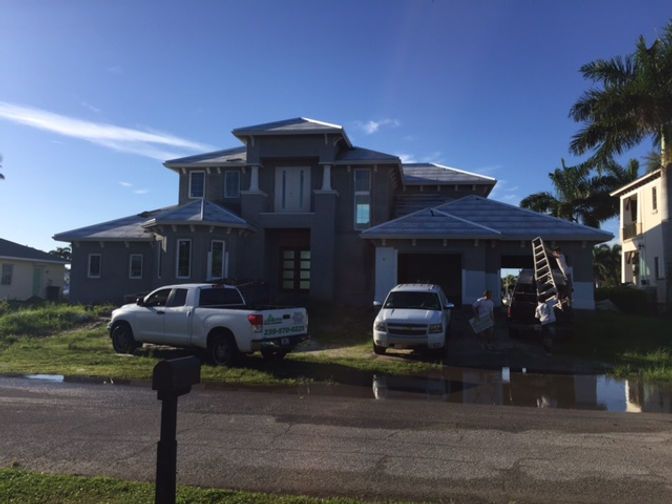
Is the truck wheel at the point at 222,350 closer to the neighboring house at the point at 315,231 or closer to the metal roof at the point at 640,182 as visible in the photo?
the neighboring house at the point at 315,231

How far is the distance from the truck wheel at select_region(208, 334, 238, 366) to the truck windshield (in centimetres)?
462

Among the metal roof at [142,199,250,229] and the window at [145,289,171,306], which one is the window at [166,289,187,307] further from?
the metal roof at [142,199,250,229]

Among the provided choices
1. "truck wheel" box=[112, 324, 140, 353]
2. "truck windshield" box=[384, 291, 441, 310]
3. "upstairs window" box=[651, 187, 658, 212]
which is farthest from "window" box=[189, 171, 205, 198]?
"upstairs window" box=[651, 187, 658, 212]

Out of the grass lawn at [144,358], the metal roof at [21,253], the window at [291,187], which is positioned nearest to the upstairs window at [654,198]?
the window at [291,187]

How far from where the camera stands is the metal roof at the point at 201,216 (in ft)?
76.6

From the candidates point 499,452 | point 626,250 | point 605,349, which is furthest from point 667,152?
point 499,452

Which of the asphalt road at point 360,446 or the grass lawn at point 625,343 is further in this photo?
the grass lawn at point 625,343

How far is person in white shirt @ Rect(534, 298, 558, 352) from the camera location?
603 inches

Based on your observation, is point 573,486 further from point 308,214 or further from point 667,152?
point 667,152

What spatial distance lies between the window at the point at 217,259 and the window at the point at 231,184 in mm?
4000

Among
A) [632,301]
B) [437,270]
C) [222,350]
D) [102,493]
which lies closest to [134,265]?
[437,270]

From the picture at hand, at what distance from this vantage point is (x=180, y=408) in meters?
8.65

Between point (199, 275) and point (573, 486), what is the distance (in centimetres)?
1981

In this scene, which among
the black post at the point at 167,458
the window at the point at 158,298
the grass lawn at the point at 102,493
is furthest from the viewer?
the window at the point at 158,298
